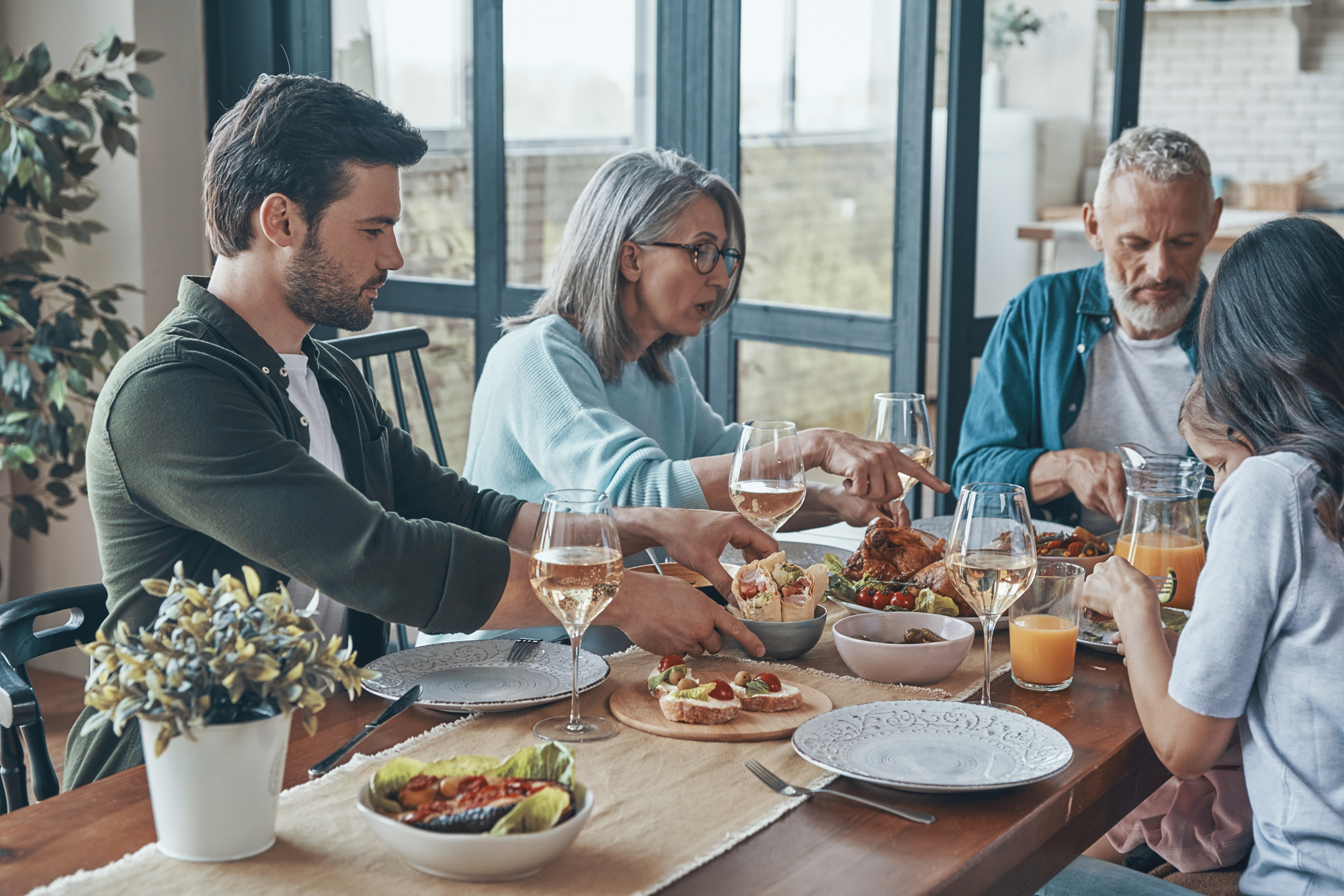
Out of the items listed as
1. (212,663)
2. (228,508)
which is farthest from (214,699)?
(228,508)

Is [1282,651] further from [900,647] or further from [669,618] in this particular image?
[669,618]

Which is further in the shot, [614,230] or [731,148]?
[731,148]

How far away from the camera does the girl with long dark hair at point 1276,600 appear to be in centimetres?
114

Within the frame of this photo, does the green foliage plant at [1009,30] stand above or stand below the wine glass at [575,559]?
above

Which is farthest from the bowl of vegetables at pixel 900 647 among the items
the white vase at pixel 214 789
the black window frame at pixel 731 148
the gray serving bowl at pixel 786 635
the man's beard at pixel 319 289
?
the black window frame at pixel 731 148

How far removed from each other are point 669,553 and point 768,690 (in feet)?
1.45

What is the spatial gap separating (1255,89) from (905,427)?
6.24m

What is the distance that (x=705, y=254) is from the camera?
7.06 feet

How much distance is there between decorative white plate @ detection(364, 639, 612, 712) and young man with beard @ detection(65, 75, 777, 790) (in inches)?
1.9

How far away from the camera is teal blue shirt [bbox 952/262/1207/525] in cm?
239

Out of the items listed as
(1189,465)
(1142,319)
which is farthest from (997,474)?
(1189,465)

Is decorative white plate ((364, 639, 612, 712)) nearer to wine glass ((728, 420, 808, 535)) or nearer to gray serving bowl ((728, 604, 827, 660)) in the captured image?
gray serving bowl ((728, 604, 827, 660))

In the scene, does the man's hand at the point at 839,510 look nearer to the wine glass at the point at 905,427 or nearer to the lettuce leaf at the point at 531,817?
the wine glass at the point at 905,427

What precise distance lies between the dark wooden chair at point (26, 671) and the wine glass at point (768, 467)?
768mm
